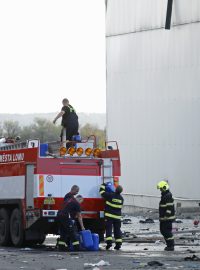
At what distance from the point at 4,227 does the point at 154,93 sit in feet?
62.8

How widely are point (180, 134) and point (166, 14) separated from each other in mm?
5088

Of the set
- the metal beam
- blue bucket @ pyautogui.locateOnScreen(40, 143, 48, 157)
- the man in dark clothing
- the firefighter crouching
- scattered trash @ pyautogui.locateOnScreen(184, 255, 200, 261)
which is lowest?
scattered trash @ pyautogui.locateOnScreen(184, 255, 200, 261)

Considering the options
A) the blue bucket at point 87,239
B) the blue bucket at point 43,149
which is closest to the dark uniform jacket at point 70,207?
the blue bucket at point 87,239

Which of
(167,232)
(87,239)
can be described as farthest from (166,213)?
(87,239)

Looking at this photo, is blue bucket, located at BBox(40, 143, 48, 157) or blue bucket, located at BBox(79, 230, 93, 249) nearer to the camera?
blue bucket, located at BBox(79, 230, 93, 249)

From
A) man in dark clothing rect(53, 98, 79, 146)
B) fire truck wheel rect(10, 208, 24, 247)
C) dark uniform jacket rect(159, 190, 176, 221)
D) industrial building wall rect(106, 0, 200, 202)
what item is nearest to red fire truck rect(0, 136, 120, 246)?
fire truck wheel rect(10, 208, 24, 247)

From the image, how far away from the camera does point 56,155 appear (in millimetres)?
24281

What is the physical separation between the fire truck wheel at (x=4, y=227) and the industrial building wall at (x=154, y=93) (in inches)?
667

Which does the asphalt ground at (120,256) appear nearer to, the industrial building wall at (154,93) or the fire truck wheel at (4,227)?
the fire truck wheel at (4,227)

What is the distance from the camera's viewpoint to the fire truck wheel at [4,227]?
25188 mm

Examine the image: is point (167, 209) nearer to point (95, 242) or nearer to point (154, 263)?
point (95, 242)

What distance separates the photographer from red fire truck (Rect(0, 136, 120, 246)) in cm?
2398

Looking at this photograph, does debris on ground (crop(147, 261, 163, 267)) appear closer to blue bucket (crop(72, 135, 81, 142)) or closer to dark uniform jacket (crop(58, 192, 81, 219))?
dark uniform jacket (crop(58, 192, 81, 219))

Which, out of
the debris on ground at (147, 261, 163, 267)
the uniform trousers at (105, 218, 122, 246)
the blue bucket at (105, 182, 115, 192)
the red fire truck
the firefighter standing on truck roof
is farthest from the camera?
the blue bucket at (105, 182, 115, 192)
